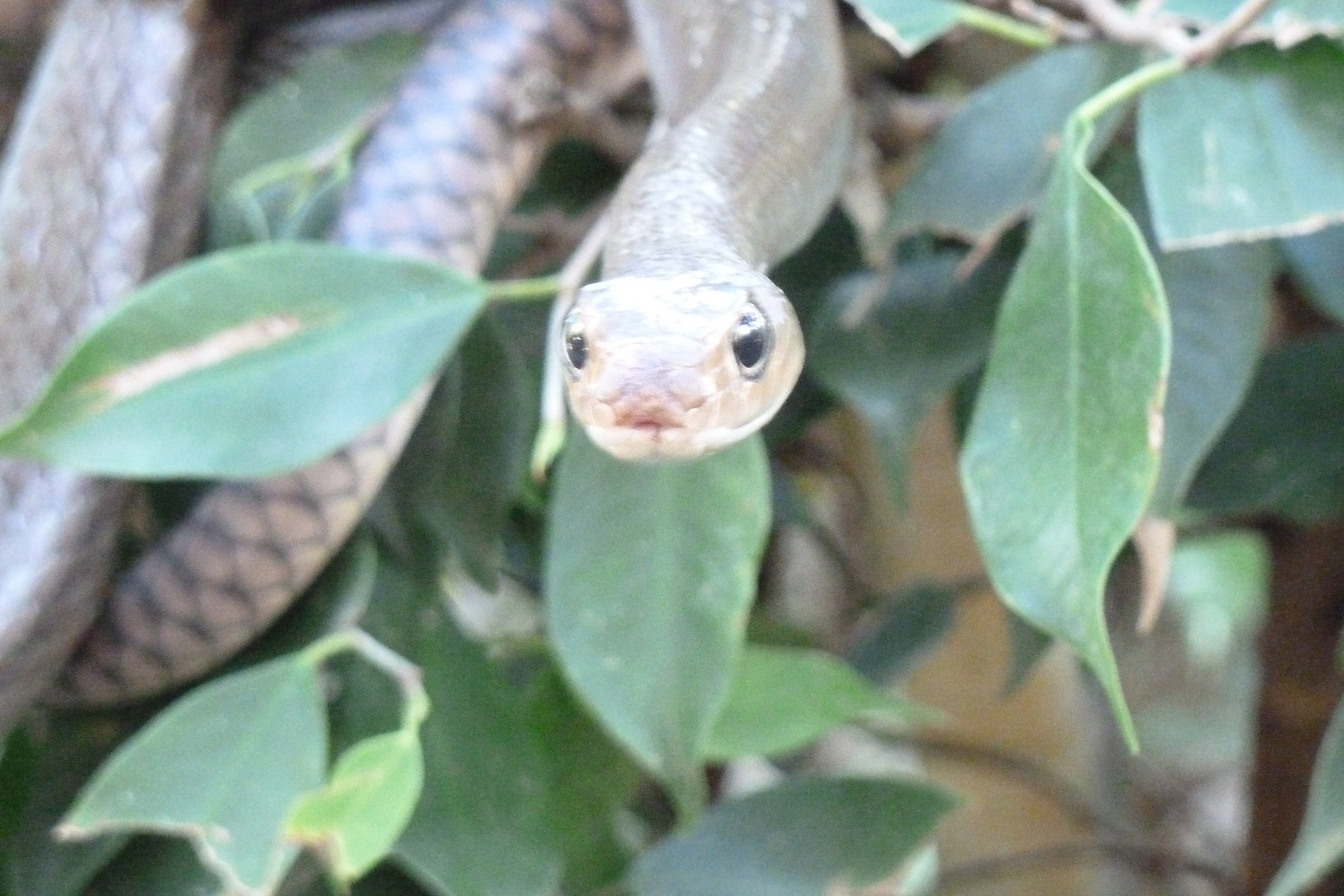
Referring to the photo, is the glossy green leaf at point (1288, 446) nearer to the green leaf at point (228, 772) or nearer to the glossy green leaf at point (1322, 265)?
the glossy green leaf at point (1322, 265)

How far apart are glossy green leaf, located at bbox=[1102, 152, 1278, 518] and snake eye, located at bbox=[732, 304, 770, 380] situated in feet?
0.63

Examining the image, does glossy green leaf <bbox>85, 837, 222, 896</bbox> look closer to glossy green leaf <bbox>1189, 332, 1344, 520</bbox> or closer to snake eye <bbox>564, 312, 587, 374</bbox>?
snake eye <bbox>564, 312, 587, 374</bbox>

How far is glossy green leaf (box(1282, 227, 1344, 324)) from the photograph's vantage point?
0.68 m

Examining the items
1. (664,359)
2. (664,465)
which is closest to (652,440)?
(664,359)

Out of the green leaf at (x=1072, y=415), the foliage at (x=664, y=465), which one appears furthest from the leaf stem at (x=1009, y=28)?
the green leaf at (x=1072, y=415)

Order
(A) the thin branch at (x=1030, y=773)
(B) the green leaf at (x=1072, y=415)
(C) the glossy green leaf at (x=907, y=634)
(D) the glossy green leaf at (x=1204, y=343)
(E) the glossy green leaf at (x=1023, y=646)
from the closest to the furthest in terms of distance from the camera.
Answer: (B) the green leaf at (x=1072, y=415) → (D) the glossy green leaf at (x=1204, y=343) → (E) the glossy green leaf at (x=1023, y=646) → (C) the glossy green leaf at (x=907, y=634) → (A) the thin branch at (x=1030, y=773)

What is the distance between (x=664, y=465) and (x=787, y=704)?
7.8 inches

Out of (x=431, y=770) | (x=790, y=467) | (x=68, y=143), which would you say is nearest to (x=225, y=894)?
(x=431, y=770)

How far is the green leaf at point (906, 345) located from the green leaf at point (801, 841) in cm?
18

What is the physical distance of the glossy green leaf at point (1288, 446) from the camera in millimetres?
773

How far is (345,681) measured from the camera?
70 centimetres

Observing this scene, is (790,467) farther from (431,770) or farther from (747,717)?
(431,770)

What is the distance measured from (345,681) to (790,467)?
0.67m

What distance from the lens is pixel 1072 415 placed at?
1.69 ft
